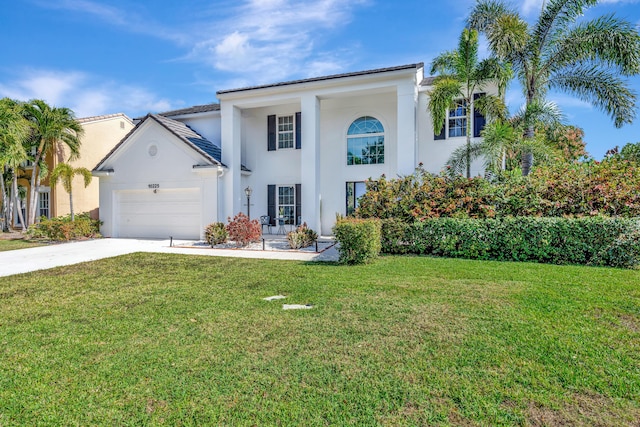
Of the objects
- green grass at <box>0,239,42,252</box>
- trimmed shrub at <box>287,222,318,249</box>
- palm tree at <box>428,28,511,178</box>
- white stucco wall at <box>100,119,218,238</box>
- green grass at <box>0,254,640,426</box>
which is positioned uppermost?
palm tree at <box>428,28,511,178</box>

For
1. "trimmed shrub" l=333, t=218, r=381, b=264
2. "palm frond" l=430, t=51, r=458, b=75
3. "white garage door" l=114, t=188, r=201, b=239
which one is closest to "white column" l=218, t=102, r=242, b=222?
"white garage door" l=114, t=188, r=201, b=239

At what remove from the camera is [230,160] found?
53.3 ft

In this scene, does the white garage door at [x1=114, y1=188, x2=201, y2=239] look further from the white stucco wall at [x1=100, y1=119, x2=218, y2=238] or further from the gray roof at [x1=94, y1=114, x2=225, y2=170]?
the gray roof at [x1=94, y1=114, x2=225, y2=170]

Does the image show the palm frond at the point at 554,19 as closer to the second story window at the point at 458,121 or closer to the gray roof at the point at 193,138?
the second story window at the point at 458,121

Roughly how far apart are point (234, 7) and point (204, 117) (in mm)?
8426

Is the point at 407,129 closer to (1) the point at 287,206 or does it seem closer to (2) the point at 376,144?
(2) the point at 376,144

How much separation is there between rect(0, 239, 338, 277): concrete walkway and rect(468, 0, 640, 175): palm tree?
34.6ft

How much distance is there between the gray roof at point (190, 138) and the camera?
50.7 feet

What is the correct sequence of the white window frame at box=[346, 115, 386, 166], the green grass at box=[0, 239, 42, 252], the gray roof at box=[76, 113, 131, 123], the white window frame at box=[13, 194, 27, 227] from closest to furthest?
the green grass at box=[0, 239, 42, 252]
the white window frame at box=[346, 115, 386, 166]
the gray roof at box=[76, 113, 131, 123]
the white window frame at box=[13, 194, 27, 227]

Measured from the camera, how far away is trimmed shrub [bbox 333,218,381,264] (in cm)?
925

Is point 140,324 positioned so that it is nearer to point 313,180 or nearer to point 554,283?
point 554,283

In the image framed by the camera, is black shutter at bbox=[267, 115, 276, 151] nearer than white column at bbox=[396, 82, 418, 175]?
No

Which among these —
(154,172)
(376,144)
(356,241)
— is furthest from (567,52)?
(154,172)

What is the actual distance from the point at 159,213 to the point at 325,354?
51.2 ft
